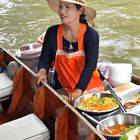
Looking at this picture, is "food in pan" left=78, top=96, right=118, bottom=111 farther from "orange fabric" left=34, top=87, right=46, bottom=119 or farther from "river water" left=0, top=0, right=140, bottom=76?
"river water" left=0, top=0, right=140, bottom=76

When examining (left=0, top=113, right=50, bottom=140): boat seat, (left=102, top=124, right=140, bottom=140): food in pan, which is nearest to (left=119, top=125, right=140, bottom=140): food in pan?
(left=102, top=124, right=140, bottom=140): food in pan

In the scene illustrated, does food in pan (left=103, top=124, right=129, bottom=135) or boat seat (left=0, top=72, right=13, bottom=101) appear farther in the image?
boat seat (left=0, top=72, right=13, bottom=101)

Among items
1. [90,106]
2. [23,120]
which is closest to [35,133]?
[23,120]

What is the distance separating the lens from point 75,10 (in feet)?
10.6

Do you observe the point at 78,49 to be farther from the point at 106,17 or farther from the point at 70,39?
the point at 106,17

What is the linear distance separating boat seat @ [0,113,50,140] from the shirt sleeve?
54 cm

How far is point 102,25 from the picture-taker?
886cm

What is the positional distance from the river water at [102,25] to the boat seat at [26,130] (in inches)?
147

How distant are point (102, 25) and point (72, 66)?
5.58 meters

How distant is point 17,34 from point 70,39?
5785 millimetres

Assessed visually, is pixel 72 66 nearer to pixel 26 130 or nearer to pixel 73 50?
pixel 73 50

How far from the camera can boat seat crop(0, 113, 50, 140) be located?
→ 2840mm

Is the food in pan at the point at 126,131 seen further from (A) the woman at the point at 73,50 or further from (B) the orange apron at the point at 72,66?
(B) the orange apron at the point at 72,66

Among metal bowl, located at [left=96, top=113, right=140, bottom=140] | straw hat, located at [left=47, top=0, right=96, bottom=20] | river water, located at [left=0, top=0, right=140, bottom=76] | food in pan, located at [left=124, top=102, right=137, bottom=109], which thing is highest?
straw hat, located at [left=47, top=0, right=96, bottom=20]
